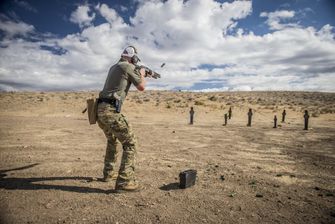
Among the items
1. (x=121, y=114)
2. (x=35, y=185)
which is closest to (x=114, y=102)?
(x=121, y=114)

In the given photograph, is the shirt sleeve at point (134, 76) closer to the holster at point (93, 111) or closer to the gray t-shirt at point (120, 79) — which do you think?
the gray t-shirt at point (120, 79)

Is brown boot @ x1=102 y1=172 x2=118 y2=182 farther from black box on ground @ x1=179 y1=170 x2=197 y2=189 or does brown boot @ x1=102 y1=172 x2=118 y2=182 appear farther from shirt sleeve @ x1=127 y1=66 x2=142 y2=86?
shirt sleeve @ x1=127 y1=66 x2=142 y2=86

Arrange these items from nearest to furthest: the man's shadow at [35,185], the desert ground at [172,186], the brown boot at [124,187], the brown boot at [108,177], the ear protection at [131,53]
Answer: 1. the desert ground at [172,186]
2. the brown boot at [124,187]
3. the man's shadow at [35,185]
4. the ear protection at [131,53]
5. the brown boot at [108,177]


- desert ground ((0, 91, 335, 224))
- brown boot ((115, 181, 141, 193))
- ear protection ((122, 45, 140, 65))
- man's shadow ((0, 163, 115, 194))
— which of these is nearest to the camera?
desert ground ((0, 91, 335, 224))

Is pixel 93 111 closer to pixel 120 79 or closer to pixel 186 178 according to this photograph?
pixel 120 79

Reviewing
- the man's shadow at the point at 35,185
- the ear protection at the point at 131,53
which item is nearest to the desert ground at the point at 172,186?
the man's shadow at the point at 35,185

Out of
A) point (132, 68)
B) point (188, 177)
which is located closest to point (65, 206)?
point (188, 177)

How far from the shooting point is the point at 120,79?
5035 millimetres

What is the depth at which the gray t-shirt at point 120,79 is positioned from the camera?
16.5ft

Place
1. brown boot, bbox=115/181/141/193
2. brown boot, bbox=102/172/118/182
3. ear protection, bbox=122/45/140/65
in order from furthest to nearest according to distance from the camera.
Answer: brown boot, bbox=102/172/118/182, ear protection, bbox=122/45/140/65, brown boot, bbox=115/181/141/193

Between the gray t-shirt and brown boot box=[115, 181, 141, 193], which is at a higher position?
the gray t-shirt

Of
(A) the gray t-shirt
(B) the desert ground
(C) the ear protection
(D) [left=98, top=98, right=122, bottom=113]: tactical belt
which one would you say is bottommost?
(B) the desert ground

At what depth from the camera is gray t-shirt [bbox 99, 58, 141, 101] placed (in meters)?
→ 5.02

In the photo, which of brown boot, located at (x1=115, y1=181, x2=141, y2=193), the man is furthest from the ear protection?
brown boot, located at (x1=115, y1=181, x2=141, y2=193)
